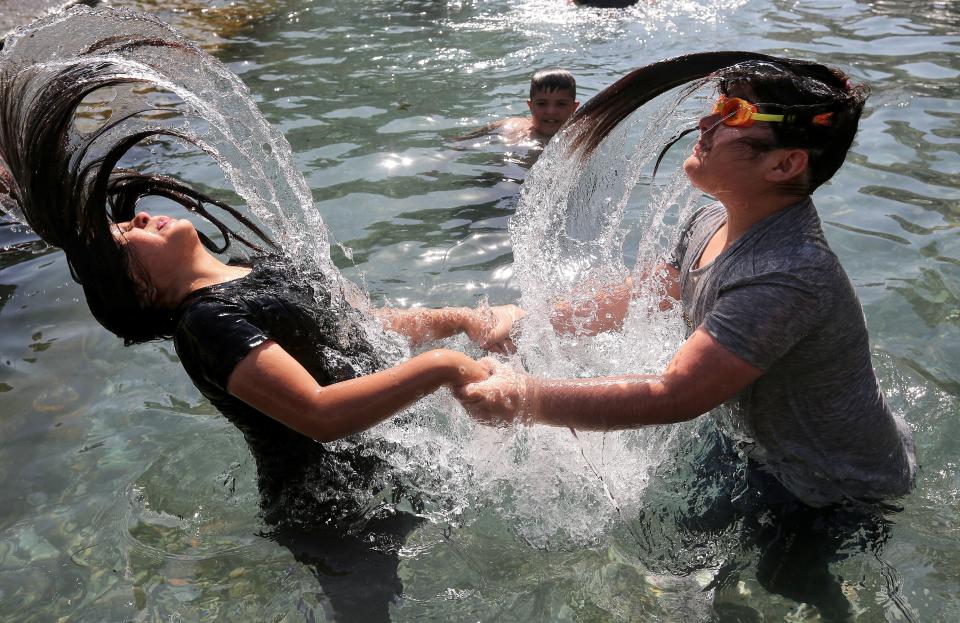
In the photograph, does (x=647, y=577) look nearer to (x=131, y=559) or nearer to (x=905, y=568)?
(x=905, y=568)

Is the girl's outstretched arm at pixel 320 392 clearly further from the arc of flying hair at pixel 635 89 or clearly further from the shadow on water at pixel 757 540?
the shadow on water at pixel 757 540

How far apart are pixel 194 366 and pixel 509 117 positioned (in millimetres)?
5783

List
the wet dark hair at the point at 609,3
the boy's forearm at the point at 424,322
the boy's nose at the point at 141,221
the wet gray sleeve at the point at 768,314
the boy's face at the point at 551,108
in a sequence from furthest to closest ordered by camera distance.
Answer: the wet dark hair at the point at 609,3 < the boy's face at the point at 551,108 < the boy's forearm at the point at 424,322 < the boy's nose at the point at 141,221 < the wet gray sleeve at the point at 768,314

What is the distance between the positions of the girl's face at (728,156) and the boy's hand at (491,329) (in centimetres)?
122

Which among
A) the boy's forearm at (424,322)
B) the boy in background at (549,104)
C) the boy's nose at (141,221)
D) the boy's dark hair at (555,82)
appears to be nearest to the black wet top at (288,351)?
the boy's forearm at (424,322)

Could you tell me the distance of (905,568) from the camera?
9.84ft

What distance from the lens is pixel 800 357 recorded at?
8.43ft

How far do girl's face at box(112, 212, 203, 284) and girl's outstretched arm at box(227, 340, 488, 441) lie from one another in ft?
1.68

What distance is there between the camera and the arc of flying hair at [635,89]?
2650 mm

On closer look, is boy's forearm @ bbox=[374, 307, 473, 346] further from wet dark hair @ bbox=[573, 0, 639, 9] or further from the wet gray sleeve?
wet dark hair @ bbox=[573, 0, 639, 9]

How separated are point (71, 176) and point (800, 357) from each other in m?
2.48

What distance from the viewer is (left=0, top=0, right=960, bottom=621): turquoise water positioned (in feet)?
10.0

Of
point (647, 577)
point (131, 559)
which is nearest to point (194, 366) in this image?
point (131, 559)

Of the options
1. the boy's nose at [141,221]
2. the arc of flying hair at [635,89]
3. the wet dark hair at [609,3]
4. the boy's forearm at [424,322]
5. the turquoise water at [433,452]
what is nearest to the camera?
the arc of flying hair at [635,89]
